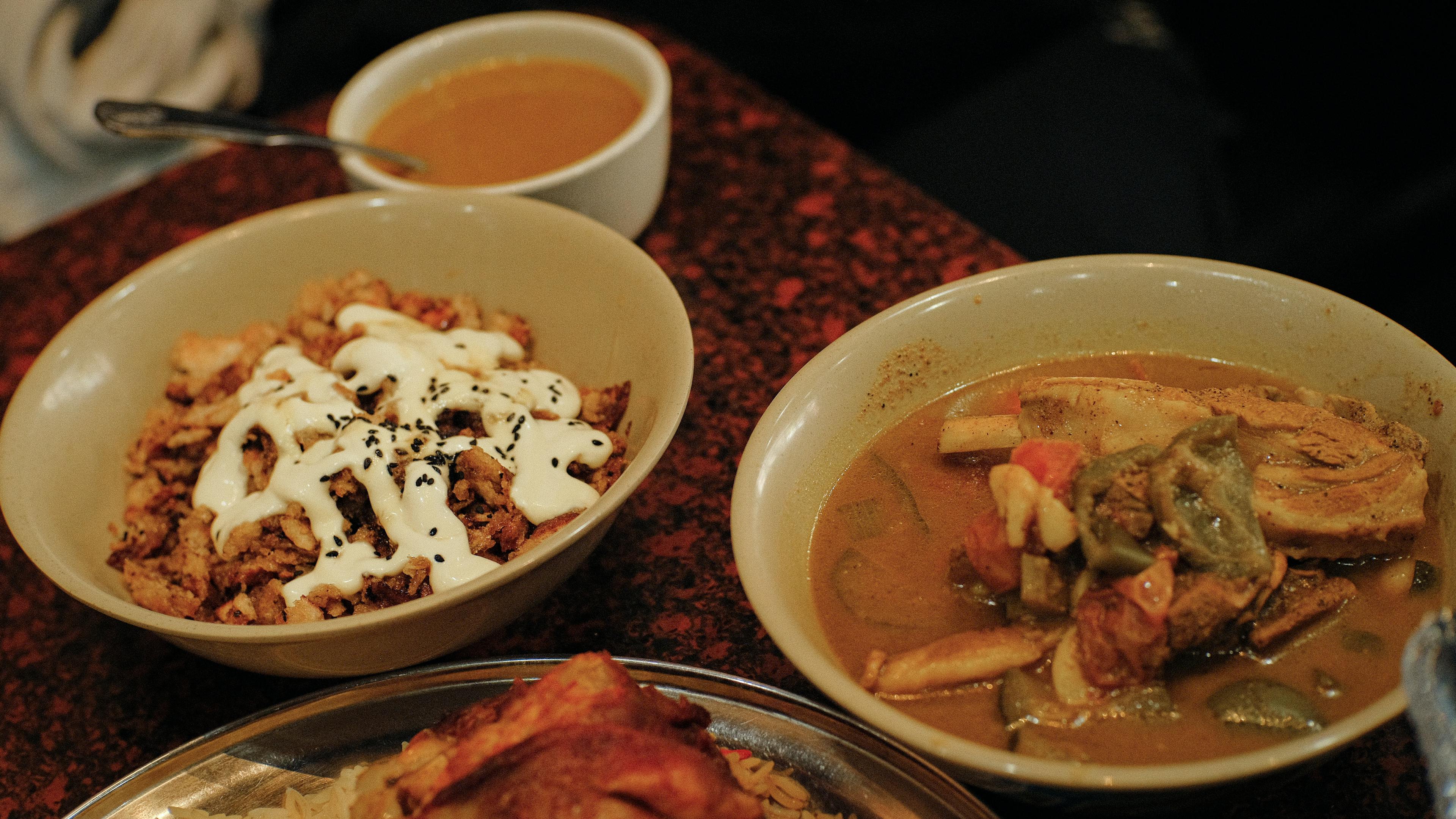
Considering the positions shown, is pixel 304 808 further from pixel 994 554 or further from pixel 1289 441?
pixel 1289 441

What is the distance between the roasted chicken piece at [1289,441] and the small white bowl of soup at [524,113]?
45.8 inches

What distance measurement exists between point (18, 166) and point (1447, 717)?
424 cm

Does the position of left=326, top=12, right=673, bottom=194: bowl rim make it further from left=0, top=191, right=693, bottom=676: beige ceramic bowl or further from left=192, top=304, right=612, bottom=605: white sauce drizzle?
left=192, top=304, right=612, bottom=605: white sauce drizzle

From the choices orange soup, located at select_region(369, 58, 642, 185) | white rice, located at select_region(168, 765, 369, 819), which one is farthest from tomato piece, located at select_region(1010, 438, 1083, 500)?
orange soup, located at select_region(369, 58, 642, 185)

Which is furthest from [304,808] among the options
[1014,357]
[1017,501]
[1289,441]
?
[1289,441]

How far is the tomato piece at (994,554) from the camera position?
1484mm

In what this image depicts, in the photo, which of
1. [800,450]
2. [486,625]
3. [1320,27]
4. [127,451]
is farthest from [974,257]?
[1320,27]

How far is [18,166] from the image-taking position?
3.58 metres

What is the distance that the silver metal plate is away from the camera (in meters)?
1.56

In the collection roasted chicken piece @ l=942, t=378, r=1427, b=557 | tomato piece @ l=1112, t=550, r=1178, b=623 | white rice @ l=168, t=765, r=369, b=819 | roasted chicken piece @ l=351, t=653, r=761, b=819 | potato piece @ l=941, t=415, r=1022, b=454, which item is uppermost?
roasted chicken piece @ l=942, t=378, r=1427, b=557

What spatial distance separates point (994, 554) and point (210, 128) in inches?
85.3

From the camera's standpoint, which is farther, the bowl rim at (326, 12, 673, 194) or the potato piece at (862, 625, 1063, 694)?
the bowl rim at (326, 12, 673, 194)

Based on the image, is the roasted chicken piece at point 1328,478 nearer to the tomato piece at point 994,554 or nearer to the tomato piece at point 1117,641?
the tomato piece at point 1117,641

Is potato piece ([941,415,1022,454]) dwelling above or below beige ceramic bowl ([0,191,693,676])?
above
